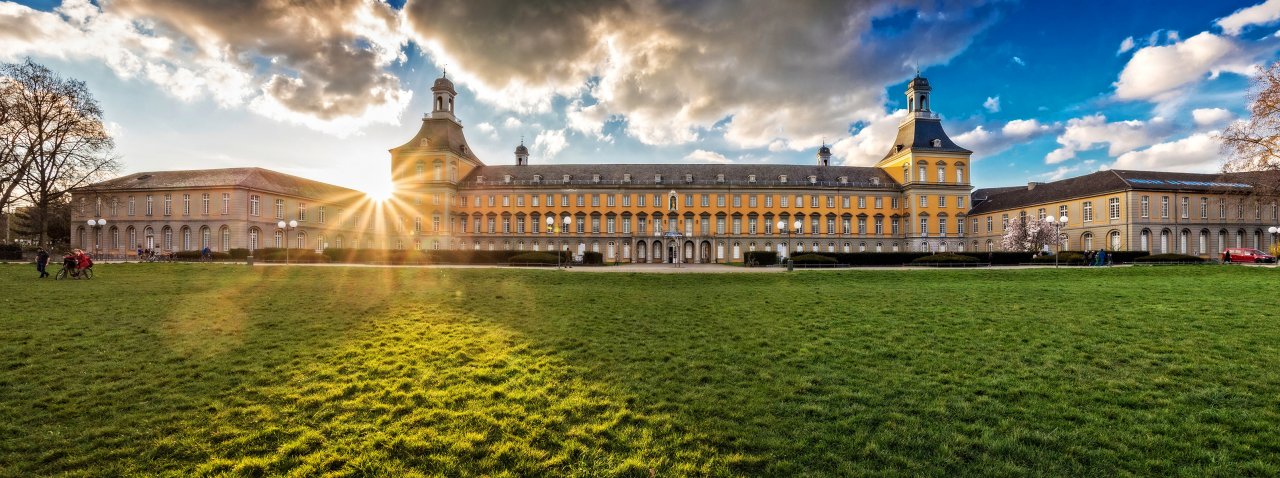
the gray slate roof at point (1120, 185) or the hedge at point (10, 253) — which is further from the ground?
the gray slate roof at point (1120, 185)

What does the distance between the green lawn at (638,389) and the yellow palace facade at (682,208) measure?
4253 centimetres

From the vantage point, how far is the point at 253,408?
198 inches

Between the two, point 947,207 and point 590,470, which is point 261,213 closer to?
point 590,470

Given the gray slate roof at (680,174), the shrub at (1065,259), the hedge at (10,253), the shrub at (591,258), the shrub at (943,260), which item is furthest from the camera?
the gray slate roof at (680,174)

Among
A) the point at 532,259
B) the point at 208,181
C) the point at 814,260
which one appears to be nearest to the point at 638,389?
the point at 532,259

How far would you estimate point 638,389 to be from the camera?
19.3 ft

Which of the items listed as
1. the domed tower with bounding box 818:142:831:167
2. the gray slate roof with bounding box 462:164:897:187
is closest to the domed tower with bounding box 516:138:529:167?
the gray slate roof with bounding box 462:164:897:187

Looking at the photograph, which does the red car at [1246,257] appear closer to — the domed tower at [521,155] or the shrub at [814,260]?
the shrub at [814,260]

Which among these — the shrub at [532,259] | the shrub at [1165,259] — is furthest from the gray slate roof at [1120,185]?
the shrub at [532,259]

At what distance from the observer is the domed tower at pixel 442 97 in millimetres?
55938

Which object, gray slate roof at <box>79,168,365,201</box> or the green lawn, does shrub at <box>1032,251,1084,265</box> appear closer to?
the green lawn

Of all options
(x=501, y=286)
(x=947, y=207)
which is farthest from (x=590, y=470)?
(x=947, y=207)

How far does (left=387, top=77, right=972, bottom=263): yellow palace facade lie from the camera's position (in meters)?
54.1

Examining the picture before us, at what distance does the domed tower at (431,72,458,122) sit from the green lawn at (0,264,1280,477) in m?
48.0
